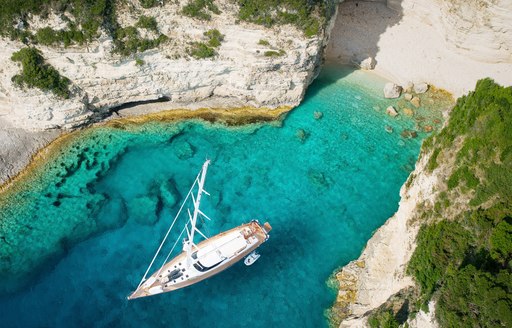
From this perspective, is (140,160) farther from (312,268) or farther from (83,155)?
(312,268)

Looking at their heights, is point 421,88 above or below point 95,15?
below

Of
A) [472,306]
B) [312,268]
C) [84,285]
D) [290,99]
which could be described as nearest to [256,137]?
[290,99]

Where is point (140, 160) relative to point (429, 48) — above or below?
below

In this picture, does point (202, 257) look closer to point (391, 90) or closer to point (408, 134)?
point (408, 134)

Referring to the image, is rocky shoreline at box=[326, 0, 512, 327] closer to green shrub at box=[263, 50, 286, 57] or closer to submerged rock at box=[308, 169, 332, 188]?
submerged rock at box=[308, 169, 332, 188]

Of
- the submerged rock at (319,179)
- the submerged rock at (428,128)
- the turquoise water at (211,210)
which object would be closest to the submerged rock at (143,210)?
the turquoise water at (211,210)

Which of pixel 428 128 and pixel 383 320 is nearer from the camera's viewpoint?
pixel 383 320

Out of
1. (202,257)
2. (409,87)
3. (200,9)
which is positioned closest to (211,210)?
(202,257)
